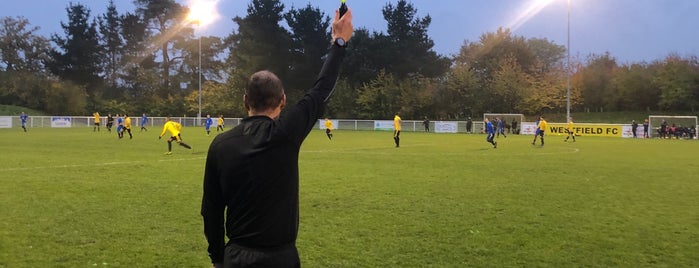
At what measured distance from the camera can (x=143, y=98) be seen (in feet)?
266

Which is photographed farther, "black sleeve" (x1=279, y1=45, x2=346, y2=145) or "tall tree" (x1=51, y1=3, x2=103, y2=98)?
"tall tree" (x1=51, y1=3, x2=103, y2=98)

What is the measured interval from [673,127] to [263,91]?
4873 centimetres

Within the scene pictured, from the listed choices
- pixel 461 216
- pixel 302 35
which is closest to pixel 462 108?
pixel 302 35

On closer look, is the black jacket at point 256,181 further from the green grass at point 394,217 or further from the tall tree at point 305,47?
the tall tree at point 305,47

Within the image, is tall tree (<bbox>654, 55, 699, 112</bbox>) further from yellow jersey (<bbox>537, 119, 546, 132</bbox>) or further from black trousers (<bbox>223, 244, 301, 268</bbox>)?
black trousers (<bbox>223, 244, 301, 268</bbox>)

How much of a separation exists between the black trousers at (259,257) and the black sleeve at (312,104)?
0.54m

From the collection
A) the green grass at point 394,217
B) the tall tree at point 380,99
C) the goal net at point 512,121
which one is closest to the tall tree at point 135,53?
the tall tree at point 380,99

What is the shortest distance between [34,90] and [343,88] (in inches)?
1586

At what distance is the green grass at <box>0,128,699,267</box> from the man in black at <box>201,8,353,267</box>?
3.62 meters

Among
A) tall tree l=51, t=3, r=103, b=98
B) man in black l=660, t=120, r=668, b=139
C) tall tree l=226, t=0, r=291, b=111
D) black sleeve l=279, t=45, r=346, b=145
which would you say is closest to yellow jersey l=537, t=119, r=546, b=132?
man in black l=660, t=120, r=668, b=139

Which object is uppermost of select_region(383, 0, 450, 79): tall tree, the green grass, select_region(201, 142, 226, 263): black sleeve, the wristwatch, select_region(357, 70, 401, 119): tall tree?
select_region(383, 0, 450, 79): tall tree

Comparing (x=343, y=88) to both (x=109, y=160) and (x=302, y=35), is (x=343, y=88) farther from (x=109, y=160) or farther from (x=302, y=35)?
(x=109, y=160)

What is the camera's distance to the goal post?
142 feet

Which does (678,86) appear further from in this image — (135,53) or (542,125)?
(135,53)
